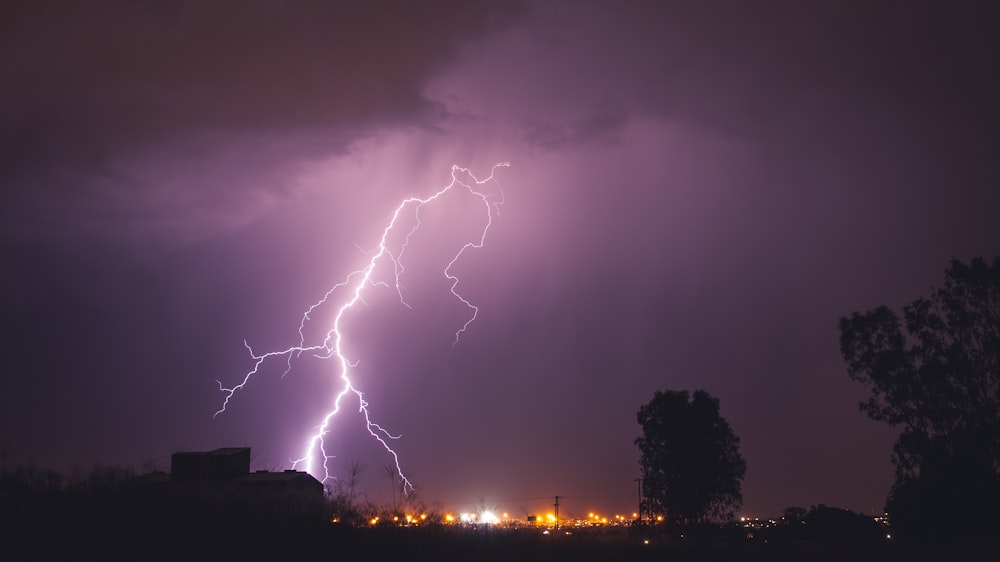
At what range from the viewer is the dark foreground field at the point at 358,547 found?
56.4 feet

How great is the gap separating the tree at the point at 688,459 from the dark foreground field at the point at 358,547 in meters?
16.3

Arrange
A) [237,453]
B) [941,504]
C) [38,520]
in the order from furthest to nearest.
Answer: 1. [237,453]
2. [941,504]
3. [38,520]

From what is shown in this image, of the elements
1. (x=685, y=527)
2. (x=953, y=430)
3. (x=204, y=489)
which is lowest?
(x=685, y=527)

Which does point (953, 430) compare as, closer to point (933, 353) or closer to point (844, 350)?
point (933, 353)

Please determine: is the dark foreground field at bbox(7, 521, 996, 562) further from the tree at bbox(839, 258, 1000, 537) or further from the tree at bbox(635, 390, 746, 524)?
the tree at bbox(635, 390, 746, 524)

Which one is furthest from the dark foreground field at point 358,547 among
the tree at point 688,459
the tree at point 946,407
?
the tree at point 688,459

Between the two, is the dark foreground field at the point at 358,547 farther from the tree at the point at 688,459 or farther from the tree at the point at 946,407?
the tree at the point at 688,459

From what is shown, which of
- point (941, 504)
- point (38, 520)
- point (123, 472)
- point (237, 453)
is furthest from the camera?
point (237, 453)

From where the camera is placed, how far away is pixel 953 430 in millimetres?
29031

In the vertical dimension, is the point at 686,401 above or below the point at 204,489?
above

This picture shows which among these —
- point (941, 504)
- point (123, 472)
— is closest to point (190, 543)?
point (123, 472)

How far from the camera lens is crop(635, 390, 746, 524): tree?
44.5 meters

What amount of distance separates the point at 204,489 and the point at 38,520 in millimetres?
4853

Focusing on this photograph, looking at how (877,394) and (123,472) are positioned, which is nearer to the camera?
(123,472)
